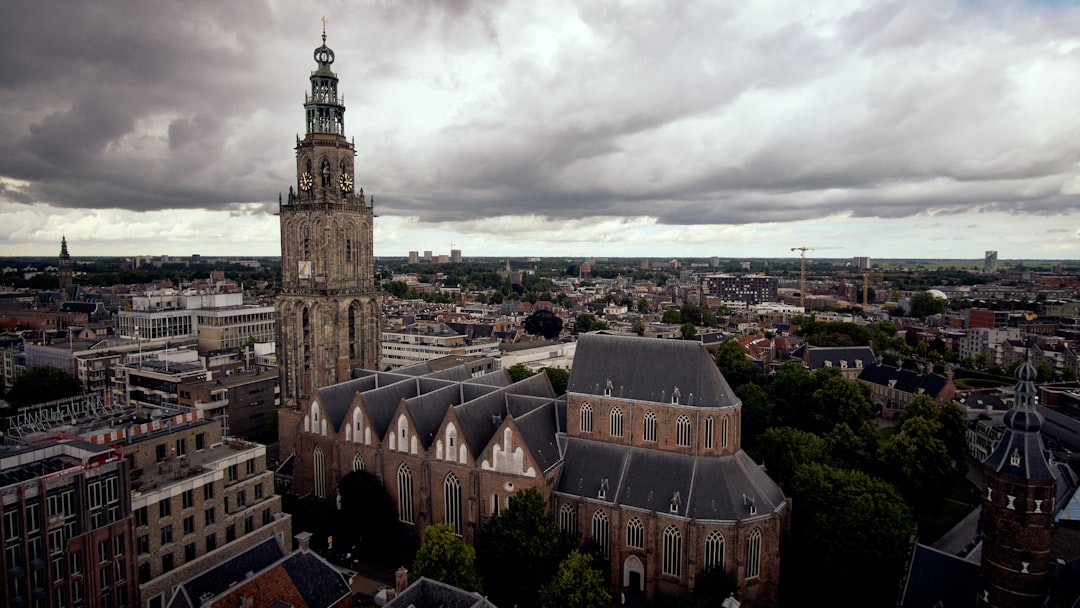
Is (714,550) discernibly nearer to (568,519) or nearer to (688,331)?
(568,519)

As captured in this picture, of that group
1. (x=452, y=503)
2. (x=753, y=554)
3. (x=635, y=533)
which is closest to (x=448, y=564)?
(x=452, y=503)

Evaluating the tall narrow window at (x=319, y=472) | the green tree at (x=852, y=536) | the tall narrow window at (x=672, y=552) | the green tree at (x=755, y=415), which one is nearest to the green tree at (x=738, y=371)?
the green tree at (x=755, y=415)

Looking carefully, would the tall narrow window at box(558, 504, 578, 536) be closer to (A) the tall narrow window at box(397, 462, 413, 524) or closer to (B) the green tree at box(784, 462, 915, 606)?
(A) the tall narrow window at box(397, 462, 413, 524)

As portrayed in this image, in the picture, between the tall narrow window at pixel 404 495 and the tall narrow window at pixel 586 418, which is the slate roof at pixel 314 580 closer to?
the tall narrow window at pixel 404 495

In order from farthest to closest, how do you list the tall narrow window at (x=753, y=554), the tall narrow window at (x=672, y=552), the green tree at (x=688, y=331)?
the green tree at (x=688, y=331) → the tall narrow window at (x=672, y=552) → the tall narrow window at (x=753, y=554)

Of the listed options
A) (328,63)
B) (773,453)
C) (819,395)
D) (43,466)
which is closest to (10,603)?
(43,466)

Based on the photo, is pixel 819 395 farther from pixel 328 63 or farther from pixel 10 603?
pixel 10 603
